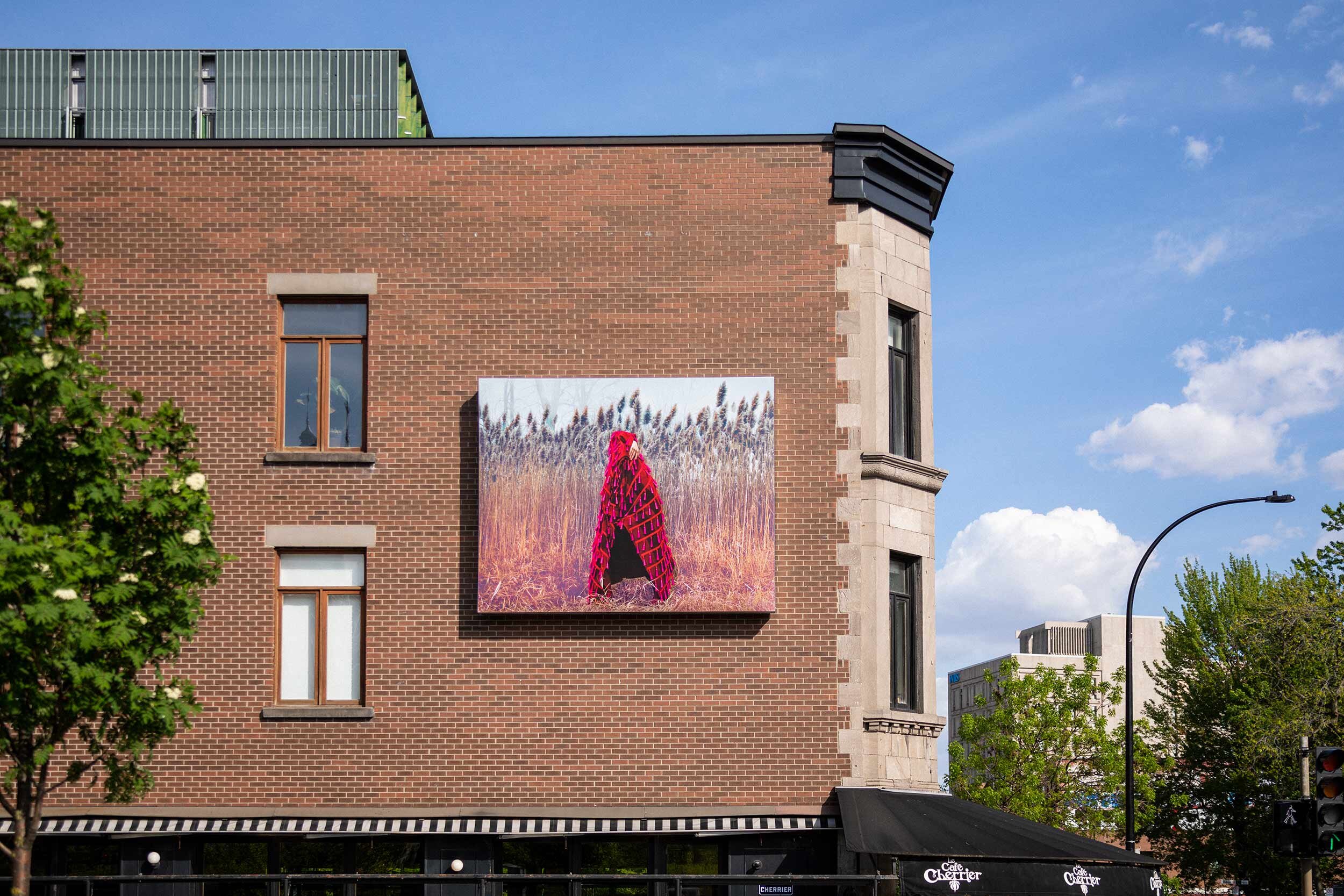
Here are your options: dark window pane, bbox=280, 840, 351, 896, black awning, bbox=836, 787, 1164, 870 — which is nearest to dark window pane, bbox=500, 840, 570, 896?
dark window pane, bbox=280, 840, 351, 896

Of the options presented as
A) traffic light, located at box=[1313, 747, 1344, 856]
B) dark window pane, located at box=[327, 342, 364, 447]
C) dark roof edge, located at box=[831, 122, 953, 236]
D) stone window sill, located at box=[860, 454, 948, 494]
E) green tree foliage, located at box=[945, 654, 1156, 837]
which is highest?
dark roof edge, located at box=[831, 122, 953, 236]

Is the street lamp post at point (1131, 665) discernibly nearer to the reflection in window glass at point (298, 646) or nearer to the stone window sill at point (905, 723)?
the stone window sill at point (905, 723)

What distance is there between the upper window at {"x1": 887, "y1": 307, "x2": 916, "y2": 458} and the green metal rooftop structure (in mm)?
9681

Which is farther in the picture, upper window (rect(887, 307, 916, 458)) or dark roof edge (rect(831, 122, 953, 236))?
upper window (rect(887, 307, 916, 458))

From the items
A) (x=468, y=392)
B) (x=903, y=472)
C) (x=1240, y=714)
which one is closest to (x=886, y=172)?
(x=903, y=472)

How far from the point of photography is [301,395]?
19.9 metres

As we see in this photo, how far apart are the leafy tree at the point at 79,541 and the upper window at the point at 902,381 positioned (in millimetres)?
9889

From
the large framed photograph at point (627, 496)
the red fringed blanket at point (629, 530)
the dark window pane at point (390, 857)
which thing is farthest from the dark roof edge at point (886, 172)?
the dark window pane at point (390, 857)

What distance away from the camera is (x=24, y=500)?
15242 millimetres

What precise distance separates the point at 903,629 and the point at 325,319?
30.3ft

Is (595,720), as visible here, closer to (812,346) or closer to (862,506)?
(862,506)

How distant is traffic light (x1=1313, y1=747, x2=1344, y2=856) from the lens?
15680 millimetres

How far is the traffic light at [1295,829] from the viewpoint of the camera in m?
16.3

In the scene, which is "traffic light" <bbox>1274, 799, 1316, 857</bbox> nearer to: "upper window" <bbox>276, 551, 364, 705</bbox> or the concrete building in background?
"upper window" <bbox>276, 551, 364, 705</bbox>
